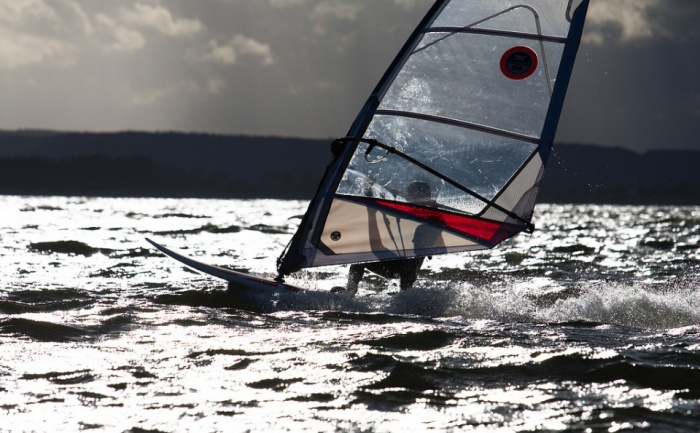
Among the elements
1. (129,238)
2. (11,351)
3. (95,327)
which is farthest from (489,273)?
(129,238)

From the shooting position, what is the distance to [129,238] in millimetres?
20688

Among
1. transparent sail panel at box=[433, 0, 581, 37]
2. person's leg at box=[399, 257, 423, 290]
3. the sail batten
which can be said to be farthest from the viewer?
person's leg at box=[399, 257, 423, 290]

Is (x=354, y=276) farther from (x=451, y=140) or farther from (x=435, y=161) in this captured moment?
(x=451, y=140)

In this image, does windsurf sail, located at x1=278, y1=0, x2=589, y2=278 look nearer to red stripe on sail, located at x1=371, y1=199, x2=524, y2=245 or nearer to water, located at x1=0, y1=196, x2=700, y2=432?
red stripe on sail, located at x1=371, y1=199, x2=524, y2=245

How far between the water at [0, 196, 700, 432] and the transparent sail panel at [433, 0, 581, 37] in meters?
2.84

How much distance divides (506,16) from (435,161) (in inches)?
64.0

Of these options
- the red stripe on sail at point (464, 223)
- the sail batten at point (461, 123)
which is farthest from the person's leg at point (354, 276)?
the sail batten at point (461, 123)

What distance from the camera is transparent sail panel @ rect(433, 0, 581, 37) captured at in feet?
26.1

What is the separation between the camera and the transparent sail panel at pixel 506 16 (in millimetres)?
7949

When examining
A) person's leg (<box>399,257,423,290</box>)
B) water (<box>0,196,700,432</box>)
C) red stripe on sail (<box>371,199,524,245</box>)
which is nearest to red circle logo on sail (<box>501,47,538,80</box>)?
red stripe on sail (<box>371,199,524,245</box>)

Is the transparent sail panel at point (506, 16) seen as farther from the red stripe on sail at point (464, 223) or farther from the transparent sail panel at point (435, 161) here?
the red stripe on sail at point (464, 223)

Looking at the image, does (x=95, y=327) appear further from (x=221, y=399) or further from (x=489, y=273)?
(x=489, y=273)

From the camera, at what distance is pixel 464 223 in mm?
8414

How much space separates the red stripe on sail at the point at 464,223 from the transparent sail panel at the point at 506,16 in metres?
1.93
